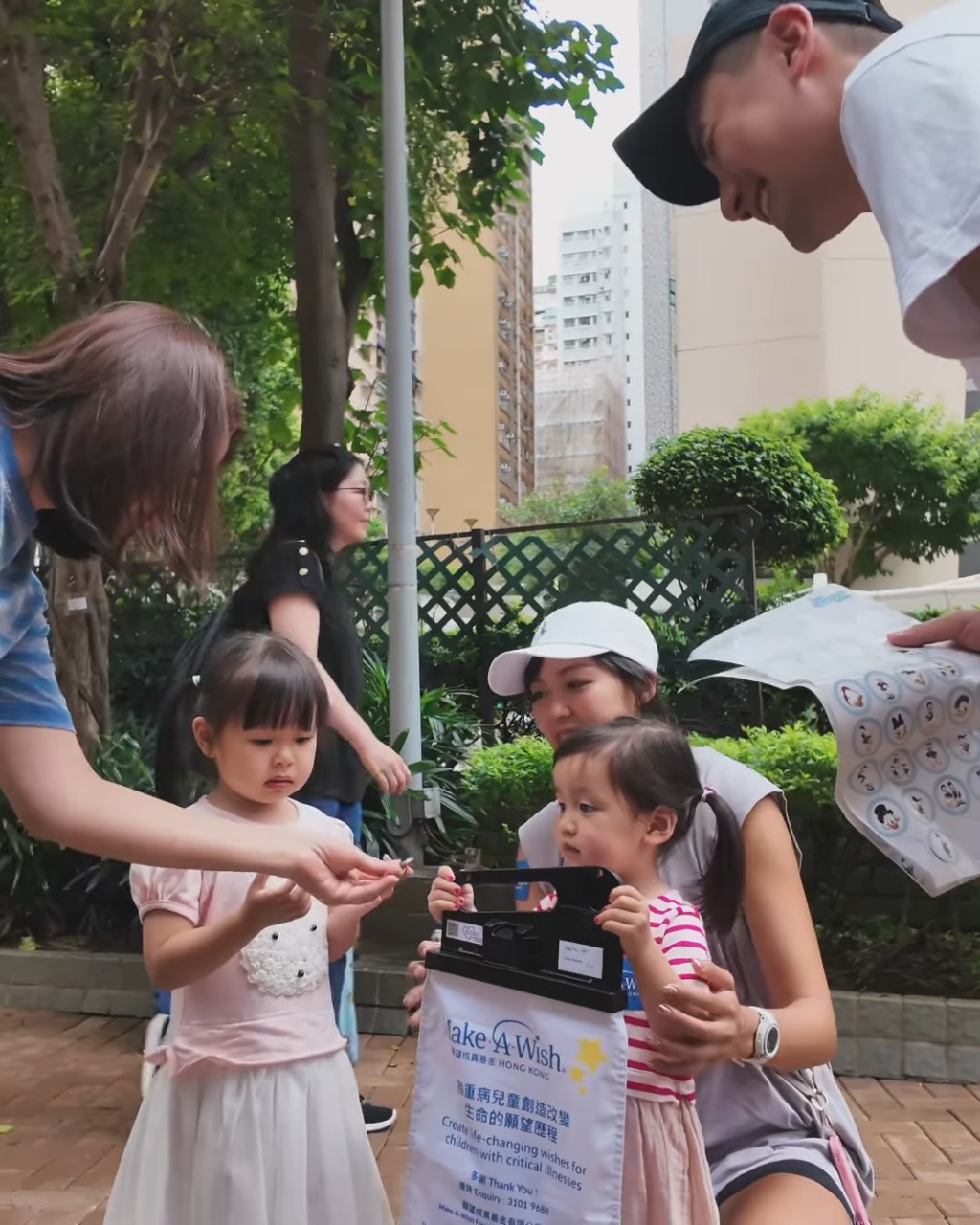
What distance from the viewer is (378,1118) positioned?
3068 millimetres

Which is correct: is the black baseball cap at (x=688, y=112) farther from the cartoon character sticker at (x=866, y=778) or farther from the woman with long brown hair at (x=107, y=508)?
the cartoon character sticker at (x=866, y=778)

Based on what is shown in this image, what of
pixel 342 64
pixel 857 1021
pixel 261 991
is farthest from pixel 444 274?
pixel 261 991

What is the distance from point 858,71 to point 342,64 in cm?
558

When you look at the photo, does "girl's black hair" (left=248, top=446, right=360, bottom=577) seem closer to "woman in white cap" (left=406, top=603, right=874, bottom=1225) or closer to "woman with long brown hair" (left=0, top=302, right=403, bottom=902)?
"woman in white cap" (left=406, top=603, right=874, bottom=1225)

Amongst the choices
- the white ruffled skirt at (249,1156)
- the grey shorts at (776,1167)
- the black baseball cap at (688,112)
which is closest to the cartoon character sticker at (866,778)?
the grey shorts at (776,1167)

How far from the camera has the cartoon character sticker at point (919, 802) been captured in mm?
1312

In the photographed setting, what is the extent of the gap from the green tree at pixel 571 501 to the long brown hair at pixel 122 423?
20.6 m

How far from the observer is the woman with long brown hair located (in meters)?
1.20

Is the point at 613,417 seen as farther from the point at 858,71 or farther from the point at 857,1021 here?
the point at 858,71

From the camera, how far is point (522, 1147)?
1214mm

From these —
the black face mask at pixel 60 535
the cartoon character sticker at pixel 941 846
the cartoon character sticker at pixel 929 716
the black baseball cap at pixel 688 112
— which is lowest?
the cartoon character sticker at pixel 941 846

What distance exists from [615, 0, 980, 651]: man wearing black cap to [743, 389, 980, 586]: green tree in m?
15.4

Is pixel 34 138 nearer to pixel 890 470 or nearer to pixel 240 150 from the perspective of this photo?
pixel 240 150

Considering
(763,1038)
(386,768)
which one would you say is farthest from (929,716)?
(386,768)
